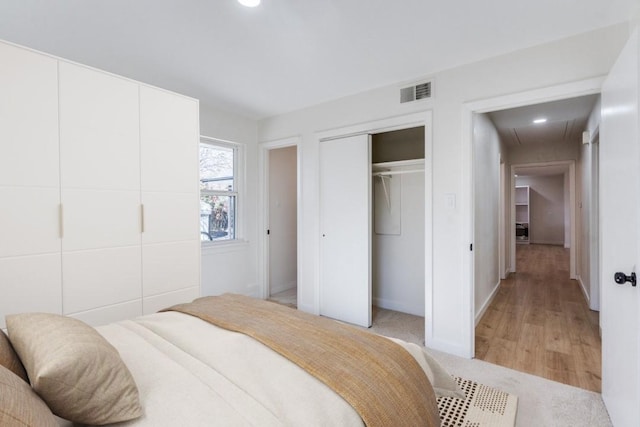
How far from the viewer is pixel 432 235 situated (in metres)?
2.92

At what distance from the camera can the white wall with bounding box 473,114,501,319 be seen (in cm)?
348

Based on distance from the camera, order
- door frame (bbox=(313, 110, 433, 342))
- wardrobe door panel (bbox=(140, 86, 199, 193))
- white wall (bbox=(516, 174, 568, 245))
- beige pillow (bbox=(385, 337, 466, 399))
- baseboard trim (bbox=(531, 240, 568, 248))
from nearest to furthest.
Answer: beige pillow (bbox=(385, 337, 466, 399)) → wardrobe door panel (bbox=(140, 86, 199, 193)) → door frame (bbox=(313, 110, 433, 342)) → baseboard trim (bbox=(531, 240, 568, 248)) → white wall (bbox=(516, 174, 568, 245))

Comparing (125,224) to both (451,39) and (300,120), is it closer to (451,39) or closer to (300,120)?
(300,120)

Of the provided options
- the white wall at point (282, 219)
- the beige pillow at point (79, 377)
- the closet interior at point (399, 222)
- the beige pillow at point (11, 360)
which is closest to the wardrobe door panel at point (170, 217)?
the beige pillow at point (11, 360)

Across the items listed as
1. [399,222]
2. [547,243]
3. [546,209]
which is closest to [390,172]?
[399,222]

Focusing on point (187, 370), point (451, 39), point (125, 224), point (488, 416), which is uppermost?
point (451, 39)

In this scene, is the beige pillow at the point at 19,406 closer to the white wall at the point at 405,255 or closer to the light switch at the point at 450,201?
the light switch at the point at 450,201

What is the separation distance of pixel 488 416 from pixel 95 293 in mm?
2589

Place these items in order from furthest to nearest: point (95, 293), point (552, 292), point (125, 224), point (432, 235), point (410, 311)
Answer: point (552, 292) < point (410, 311) < point (432, 235) < point (125, 224) < point (95, 293)

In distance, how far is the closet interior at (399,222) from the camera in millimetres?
3674

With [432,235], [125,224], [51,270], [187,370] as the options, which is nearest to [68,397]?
[187,370]

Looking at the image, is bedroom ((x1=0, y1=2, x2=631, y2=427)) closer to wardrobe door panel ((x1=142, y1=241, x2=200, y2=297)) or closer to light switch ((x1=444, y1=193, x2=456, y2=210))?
light switch ((x1=444, y1=193, x2=456, y2=210))

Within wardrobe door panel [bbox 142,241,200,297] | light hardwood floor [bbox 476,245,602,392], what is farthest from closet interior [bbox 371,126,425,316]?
wardrobe door panel [bbox 142,241,200,297]

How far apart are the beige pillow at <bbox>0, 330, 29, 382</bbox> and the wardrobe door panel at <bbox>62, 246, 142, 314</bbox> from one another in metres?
1.07
